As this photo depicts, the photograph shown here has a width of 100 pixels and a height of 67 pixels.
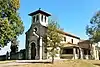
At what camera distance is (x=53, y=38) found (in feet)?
123

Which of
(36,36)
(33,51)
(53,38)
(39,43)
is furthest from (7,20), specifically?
(33,51)

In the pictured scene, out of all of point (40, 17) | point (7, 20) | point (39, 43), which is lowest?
point (39, 43)

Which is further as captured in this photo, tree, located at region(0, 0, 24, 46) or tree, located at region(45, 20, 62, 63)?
tree, located at region(45, 20, 62, 63)

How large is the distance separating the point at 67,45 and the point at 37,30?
9354 millimetres

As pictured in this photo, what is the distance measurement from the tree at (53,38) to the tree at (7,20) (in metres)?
6.60

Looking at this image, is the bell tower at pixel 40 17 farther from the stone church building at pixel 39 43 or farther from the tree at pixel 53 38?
the tree at pixel 53 38

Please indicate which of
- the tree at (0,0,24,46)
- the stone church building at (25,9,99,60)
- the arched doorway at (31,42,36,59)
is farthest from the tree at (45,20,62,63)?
the arched doorway at (31,42,36,59)

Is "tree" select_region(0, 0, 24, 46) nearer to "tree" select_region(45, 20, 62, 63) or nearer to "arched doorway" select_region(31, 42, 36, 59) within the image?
"tree" select_region(45, 20, 62, 63)

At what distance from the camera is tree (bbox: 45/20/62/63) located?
3759 cm

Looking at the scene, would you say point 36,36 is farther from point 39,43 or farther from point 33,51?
point 33,51

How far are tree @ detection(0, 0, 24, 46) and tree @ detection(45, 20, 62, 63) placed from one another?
660cm

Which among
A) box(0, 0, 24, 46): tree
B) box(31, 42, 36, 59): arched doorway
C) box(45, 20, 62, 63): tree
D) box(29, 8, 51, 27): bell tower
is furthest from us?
box(29, 8, 51, 27): bell tower

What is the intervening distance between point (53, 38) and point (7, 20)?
29.3 feet

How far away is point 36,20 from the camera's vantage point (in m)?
56.0
